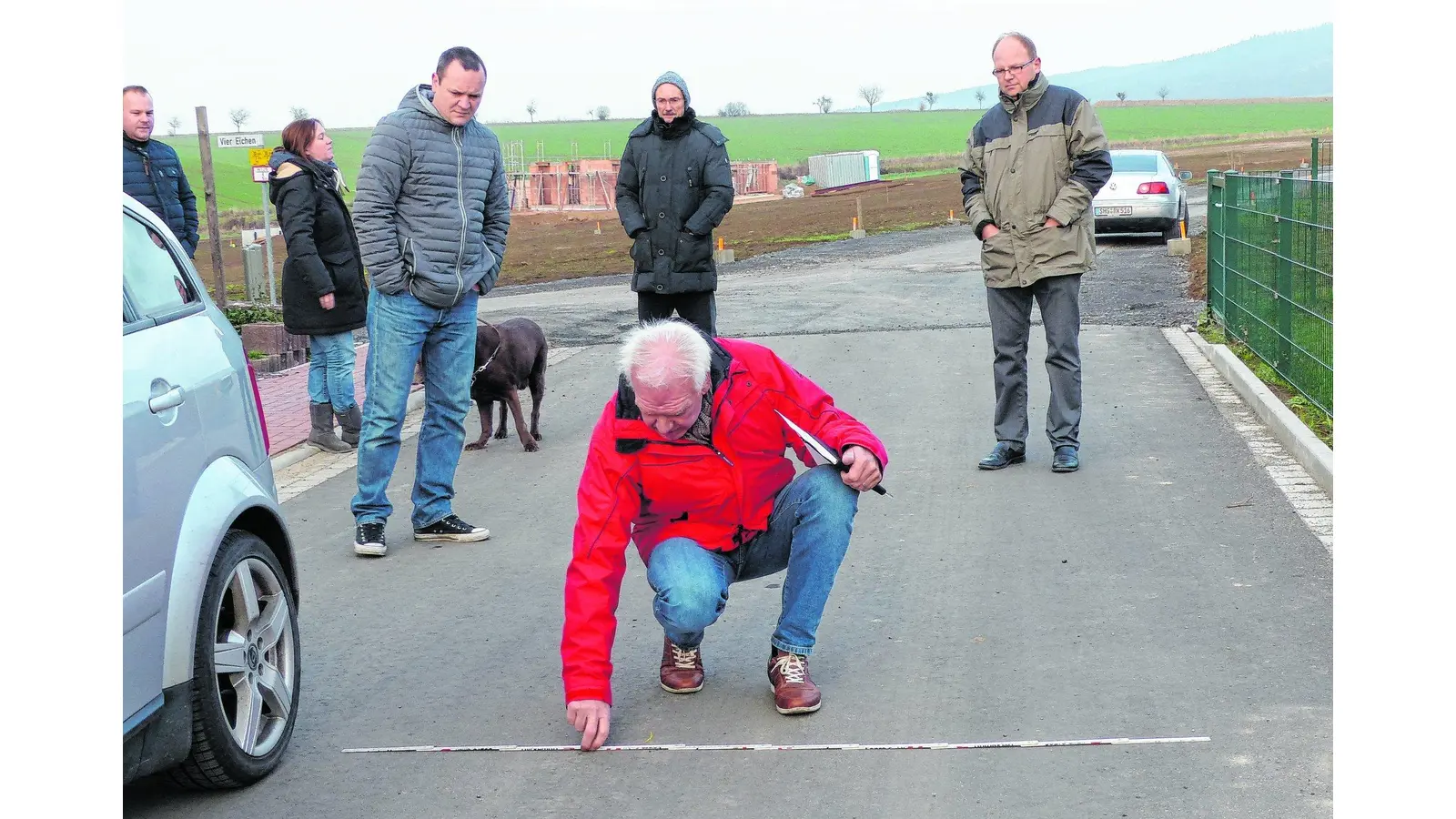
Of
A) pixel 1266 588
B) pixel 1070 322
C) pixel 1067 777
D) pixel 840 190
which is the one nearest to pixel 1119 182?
pixel 1070 322

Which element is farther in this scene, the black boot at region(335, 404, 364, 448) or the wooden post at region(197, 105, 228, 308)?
the wooden post at region(197, 105, 228, 308)

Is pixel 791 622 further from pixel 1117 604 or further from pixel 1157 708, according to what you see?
pixel 1117 604

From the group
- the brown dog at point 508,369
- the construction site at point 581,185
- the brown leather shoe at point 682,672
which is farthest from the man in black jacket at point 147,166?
the construction site at point 581,185

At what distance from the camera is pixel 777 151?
4414 inches

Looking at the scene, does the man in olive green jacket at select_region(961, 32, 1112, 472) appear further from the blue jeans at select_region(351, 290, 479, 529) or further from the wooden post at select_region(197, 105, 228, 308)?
the wooden post at select_region(197, 105, 228, 308)

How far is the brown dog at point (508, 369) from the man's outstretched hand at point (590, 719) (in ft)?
16.8

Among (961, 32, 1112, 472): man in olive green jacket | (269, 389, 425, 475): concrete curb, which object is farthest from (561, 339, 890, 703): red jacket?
(269, 389, 425, 475): concrete curb

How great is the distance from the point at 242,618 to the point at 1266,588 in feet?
12.4

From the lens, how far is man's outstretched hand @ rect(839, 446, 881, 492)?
15.2ft

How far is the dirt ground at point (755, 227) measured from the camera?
29983mm

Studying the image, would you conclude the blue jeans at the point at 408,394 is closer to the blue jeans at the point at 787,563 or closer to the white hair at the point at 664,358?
the blue jeans at the point at 787,563

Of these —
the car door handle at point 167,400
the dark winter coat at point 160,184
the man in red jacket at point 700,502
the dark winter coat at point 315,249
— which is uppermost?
the dark winter coat at point 160,184

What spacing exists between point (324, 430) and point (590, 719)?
20.3 feet

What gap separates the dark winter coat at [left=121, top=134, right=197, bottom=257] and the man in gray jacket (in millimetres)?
3499
